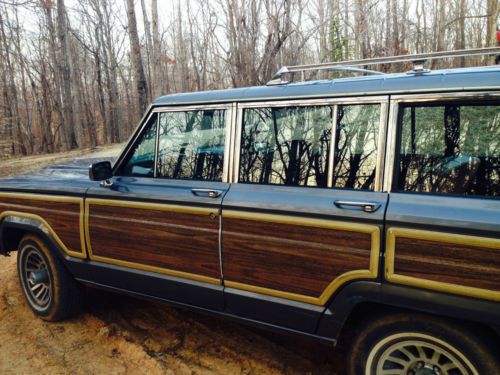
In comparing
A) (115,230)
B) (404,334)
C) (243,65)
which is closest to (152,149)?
(115,230)

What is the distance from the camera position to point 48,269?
3.63 m

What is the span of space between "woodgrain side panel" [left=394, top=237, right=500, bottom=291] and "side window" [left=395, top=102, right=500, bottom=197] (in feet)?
1.06

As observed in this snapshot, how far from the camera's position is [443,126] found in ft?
6.99

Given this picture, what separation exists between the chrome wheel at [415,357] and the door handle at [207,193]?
1.30m

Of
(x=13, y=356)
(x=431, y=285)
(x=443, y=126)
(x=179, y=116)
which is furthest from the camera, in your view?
(x=13, y=356)

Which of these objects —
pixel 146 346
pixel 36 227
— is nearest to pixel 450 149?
pixel 146 346

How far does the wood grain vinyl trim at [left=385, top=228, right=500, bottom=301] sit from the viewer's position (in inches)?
72.2

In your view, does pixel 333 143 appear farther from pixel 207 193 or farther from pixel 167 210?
pixel 167 210

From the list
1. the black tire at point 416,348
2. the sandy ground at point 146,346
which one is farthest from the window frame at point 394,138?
the sandy ground at point 146,346

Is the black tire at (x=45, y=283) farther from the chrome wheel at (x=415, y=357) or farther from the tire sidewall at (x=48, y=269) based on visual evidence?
the chrome wheel at (x=415, y=357)

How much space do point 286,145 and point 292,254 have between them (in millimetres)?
697

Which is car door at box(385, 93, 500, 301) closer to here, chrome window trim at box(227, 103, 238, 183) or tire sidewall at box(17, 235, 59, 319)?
chrome window trim at box(227, 103, 238, 183)

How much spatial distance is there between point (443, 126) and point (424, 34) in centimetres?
2353

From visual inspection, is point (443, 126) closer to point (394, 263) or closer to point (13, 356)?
point (394, 263)
